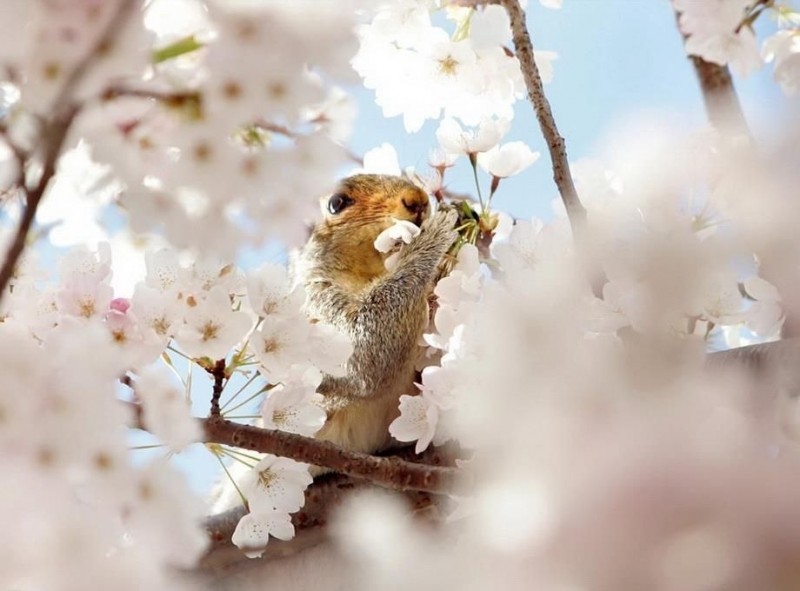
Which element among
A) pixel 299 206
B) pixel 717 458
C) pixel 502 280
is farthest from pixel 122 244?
pixel 717 458

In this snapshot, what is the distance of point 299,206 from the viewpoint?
91 cm

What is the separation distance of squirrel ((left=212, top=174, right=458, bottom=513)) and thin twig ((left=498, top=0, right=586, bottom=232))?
76 centimetres

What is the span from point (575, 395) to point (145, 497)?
0.38 metres

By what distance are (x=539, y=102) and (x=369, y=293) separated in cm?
123

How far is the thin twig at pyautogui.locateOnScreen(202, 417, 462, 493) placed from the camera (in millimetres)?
1384

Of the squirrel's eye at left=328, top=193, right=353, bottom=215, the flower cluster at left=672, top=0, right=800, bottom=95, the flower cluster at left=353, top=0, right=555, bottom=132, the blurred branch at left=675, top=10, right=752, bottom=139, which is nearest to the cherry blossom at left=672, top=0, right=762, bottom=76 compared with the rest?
the flower cluster at left=672, top=0, right=800, bottom=95

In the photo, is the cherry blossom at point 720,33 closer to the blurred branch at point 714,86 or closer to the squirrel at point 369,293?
the blurred branch at point 714,86

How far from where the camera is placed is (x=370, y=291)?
2809 mm

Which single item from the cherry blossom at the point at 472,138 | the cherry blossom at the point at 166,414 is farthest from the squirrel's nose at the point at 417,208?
the cherry blossom at the point at 166,414

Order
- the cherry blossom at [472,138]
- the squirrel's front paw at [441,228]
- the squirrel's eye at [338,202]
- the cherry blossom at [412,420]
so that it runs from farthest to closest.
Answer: the squirrel's eye at [338,202] → the squirrel's front paw at [441,228] → the cherry blossom at [472,138] → the cherry blossom at [412,420]

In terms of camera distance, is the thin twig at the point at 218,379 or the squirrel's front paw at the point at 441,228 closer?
the thin twig at the point at 218,379

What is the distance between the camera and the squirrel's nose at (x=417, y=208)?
2.72 m

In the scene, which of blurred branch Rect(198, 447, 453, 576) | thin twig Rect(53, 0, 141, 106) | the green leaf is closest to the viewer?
thin twig Rect(53, 0, 141, 106)

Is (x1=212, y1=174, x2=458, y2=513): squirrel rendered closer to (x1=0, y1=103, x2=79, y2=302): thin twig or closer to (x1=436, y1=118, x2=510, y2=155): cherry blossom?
(x1=436, y1=118, x2=510, y2=155): cherry blossom
